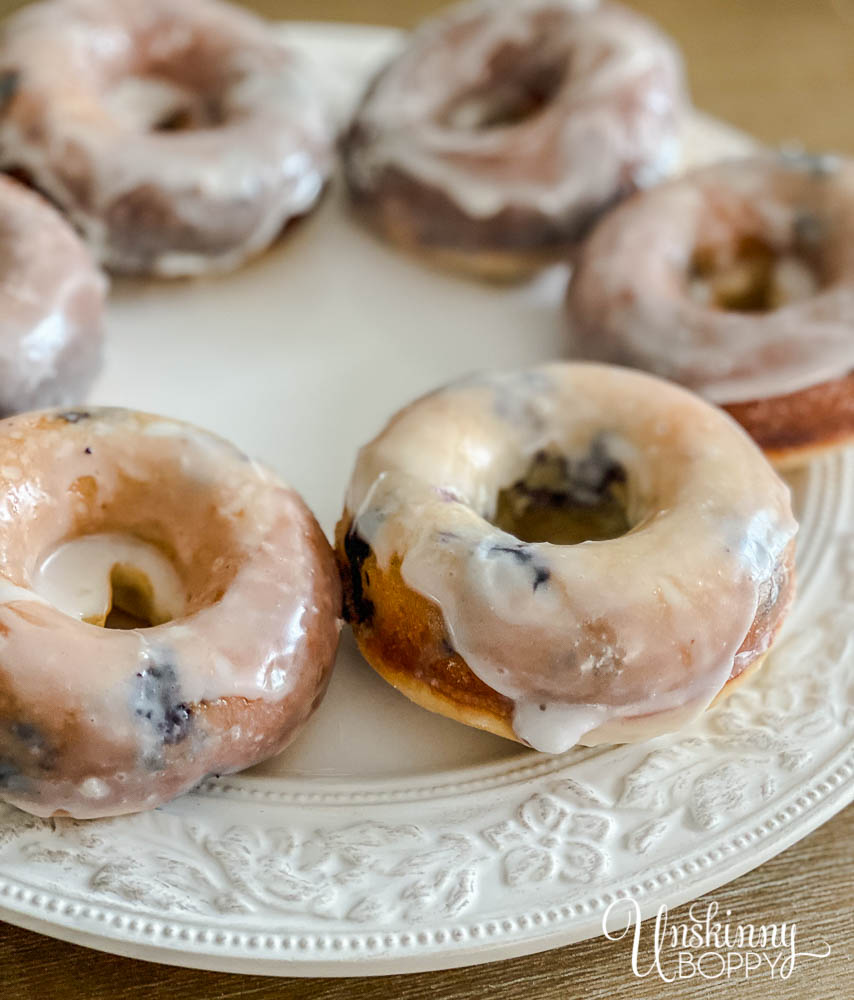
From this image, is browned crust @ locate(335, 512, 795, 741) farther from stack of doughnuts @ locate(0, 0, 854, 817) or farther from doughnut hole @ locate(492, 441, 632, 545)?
doughnut hole @ locate(492, 441, 632, 545)

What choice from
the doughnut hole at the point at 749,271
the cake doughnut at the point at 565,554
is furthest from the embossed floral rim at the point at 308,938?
the doughnut hole at the point at 749,271

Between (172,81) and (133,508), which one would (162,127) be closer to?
(172,81)

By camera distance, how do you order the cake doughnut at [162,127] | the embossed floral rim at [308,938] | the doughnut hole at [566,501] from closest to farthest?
the embossed floral rim at [308,938]
the doughnut hole at [566,501]
the cake doughnut at [162,127]

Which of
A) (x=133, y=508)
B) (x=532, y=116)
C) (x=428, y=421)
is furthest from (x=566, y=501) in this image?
(x=532, y=116)

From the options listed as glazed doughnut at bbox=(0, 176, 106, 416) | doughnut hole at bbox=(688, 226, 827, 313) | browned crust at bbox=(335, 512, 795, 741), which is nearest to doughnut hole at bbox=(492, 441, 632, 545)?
browned crust at bbox=(335, 512, 795, 741)

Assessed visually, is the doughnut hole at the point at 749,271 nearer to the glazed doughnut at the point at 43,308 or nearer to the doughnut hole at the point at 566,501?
the doughnut hole at the point at 566,501

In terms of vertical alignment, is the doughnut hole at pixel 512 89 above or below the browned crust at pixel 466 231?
above
